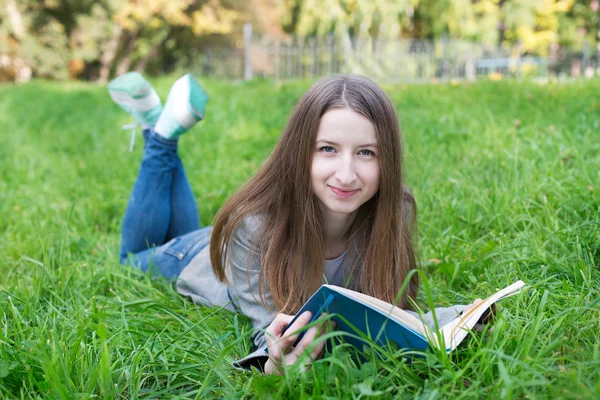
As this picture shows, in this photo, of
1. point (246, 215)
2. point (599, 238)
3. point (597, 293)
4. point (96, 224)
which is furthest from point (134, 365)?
point (96, 224)

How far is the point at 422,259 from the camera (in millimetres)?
2211

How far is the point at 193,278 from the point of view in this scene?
2.04 meters

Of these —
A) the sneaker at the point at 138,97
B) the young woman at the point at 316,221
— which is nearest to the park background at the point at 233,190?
the young woman at the point at 316,221

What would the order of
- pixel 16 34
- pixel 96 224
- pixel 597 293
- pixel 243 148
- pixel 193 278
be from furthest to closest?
pixel 16 34
pixel 243 148
pixel 96 224
pixel 193 278
pixel 597 293

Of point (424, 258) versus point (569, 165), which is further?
point (569, 165)

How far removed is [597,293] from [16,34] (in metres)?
17.8

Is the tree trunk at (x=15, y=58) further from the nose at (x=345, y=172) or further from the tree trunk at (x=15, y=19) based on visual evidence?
the nose at (x=345, y=172)

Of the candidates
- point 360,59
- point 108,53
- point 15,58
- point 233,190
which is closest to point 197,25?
point 108,53

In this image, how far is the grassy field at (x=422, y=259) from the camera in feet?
4.12

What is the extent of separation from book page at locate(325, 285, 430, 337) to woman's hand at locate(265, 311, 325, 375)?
115 mm

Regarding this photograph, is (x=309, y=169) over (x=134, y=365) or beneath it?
over

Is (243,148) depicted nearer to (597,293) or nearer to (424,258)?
(424,258)

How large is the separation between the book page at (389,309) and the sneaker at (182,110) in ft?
4.64

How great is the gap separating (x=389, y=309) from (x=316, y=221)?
0.50 metres
